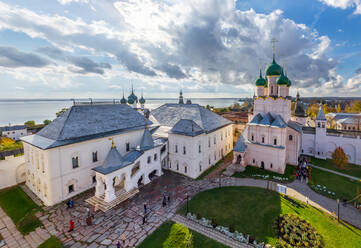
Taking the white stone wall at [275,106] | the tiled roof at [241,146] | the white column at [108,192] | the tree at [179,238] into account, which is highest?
the white stone wall at [275,106]

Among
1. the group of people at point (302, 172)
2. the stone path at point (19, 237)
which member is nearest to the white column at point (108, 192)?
the stone path at point (19, 237)

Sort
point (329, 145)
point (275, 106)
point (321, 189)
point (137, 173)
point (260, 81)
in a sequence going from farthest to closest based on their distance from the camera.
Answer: point (329, 145)
point (260, 81)
point (275, 106)
point (137, 173)
point (321, 189)

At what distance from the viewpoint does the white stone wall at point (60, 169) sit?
16.7 m

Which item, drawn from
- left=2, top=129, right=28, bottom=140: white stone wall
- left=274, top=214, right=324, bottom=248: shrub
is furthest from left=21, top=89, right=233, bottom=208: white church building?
left=2, top=129, right=28, bottom=140: white stone wall

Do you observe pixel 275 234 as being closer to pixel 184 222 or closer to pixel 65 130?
pixel 184 222

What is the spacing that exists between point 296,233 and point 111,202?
16.0 metres

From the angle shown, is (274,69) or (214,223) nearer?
(214,223)

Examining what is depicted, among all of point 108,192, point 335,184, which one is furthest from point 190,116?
point 335,184

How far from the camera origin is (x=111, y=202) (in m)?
16.6

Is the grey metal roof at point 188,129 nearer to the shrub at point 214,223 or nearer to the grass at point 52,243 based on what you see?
the shrub at point 214,223

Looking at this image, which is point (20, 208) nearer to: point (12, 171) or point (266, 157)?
point (12, 171)

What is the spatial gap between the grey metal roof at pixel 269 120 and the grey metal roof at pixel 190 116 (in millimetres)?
5453

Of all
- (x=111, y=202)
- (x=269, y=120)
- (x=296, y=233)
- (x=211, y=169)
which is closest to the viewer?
(x=296, y=233)

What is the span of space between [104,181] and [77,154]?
178 inches
